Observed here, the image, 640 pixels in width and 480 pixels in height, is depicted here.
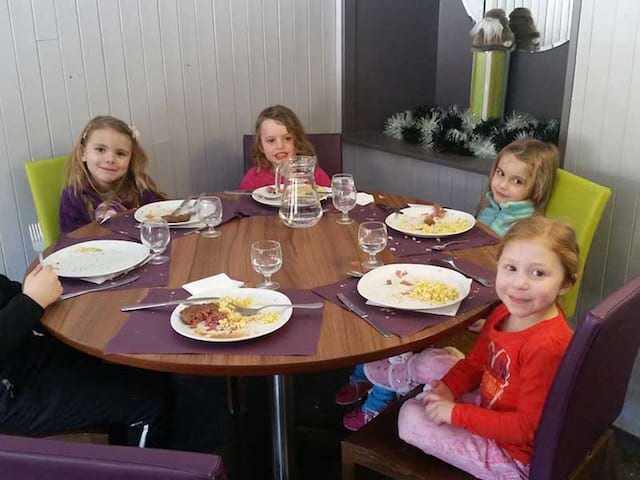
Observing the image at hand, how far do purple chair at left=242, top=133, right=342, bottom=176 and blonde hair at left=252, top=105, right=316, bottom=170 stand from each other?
0.08 m

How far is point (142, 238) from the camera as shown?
1.81 metres

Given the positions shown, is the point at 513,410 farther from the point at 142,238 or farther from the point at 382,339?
the point at 142,238

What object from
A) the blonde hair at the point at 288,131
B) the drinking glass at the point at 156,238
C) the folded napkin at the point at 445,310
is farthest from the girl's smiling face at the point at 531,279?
the blonde hair at the point at 288,131

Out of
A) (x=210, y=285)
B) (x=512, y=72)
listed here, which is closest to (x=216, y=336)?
(x=210, y=285)

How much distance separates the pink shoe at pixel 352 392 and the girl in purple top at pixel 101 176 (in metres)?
0.99

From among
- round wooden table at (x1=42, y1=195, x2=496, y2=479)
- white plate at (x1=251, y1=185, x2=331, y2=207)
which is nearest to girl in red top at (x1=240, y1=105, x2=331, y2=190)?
white plate at (x1=251, y1=185, x2=331, y2=207)

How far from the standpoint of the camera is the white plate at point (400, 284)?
1.49m

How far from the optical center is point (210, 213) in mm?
1980

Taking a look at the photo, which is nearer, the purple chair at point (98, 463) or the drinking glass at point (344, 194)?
the purple chair at point (98, 463)

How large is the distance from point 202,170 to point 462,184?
1156mm

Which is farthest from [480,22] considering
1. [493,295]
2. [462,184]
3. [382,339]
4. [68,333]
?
[68,333]

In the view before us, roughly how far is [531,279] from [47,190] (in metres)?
1.76

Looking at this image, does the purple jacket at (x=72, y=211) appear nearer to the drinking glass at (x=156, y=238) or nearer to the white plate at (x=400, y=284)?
the drinking glass at (x=156, y=238)

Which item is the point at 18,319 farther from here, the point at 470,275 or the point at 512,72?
the point at 512,72
